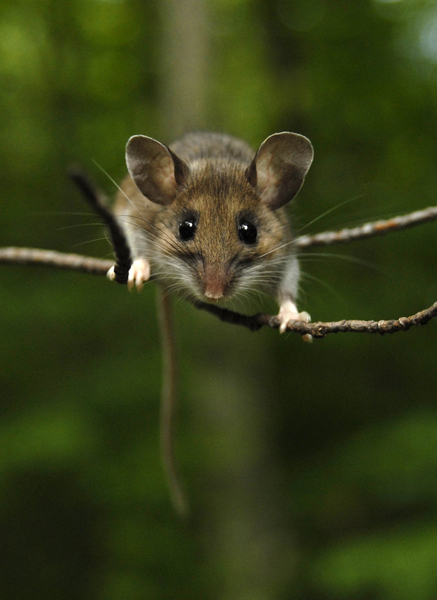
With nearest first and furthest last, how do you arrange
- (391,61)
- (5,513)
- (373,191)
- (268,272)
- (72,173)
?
(72,173), (268,272), (373,191), (391,61), (5,513)

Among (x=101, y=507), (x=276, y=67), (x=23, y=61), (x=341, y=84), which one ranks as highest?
(x=23, y=61)

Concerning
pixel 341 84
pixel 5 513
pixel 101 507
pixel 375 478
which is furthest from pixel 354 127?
pixel 5 513

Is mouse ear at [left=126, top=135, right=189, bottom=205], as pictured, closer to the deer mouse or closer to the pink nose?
the deer mouse

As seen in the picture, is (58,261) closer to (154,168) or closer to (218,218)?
(154,168)

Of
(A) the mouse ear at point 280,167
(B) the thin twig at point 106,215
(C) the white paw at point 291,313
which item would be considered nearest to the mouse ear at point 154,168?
(A) the mouse ear at point 280,167

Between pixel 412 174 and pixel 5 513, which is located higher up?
pixel 412 174

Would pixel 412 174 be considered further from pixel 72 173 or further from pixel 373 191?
pixel 72 173
